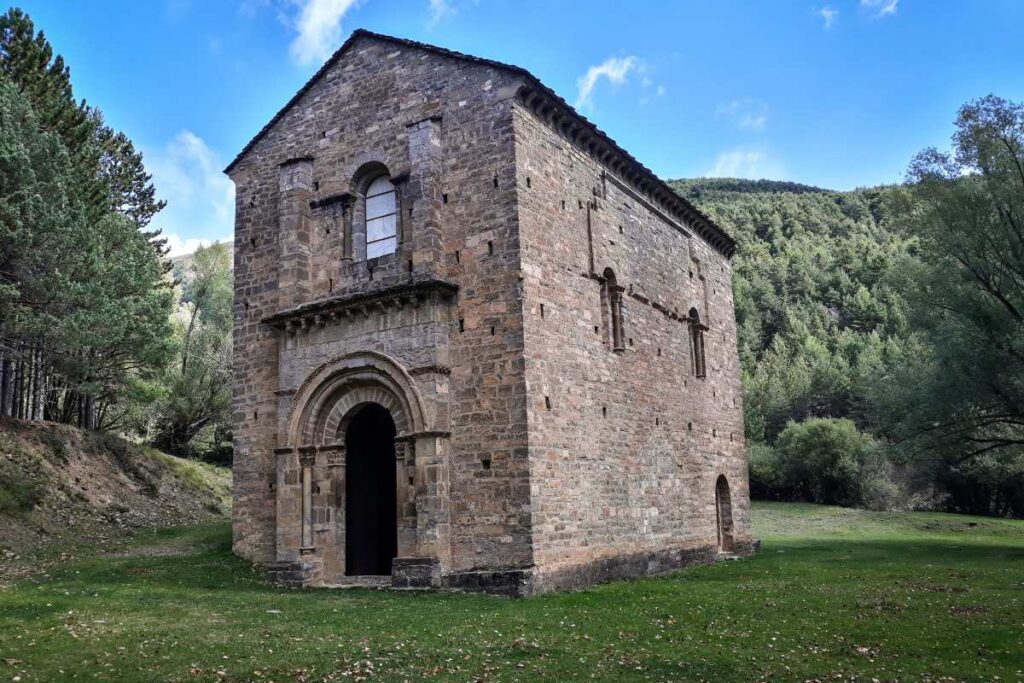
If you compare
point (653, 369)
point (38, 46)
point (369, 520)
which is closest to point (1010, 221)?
point (653, 369)

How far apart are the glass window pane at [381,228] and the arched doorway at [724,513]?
39.9 feet

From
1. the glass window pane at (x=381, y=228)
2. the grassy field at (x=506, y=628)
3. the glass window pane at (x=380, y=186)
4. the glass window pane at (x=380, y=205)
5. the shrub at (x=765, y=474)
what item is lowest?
the grassy field at (x=506, y=628)

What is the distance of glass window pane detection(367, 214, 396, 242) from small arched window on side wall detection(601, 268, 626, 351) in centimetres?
478

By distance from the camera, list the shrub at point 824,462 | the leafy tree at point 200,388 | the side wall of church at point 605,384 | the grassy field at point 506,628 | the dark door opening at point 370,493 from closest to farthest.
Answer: the grassy field at point 506,628
the side wall of church at point 605,384
the dark door opening at point 370,493
the leafy tree at point 200,388
the shrub at point 824,462

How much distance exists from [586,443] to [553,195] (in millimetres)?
5059

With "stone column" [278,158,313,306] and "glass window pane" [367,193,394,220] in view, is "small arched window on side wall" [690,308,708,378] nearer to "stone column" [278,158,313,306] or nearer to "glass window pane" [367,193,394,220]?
"glass window pane" [367,193,394,220]

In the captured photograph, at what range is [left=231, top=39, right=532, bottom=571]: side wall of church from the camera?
14695 mm

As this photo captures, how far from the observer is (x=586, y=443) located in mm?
16125

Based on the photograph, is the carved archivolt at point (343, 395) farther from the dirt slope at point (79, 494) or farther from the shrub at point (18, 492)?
the shrub at point (18, 492)

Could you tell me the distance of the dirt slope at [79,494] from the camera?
1723 centimetres

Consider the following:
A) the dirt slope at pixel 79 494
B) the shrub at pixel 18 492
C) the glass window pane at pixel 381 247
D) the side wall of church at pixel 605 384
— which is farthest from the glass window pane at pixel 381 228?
the shrub at pixel 18 492

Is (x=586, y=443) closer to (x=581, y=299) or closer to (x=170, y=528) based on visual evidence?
(x=581, y=299)

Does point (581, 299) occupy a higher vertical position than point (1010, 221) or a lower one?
lower

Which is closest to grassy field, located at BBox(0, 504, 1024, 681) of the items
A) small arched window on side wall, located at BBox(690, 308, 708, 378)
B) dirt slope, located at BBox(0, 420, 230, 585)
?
dirt slope, located at BBox(0, 420, 230, 585)
